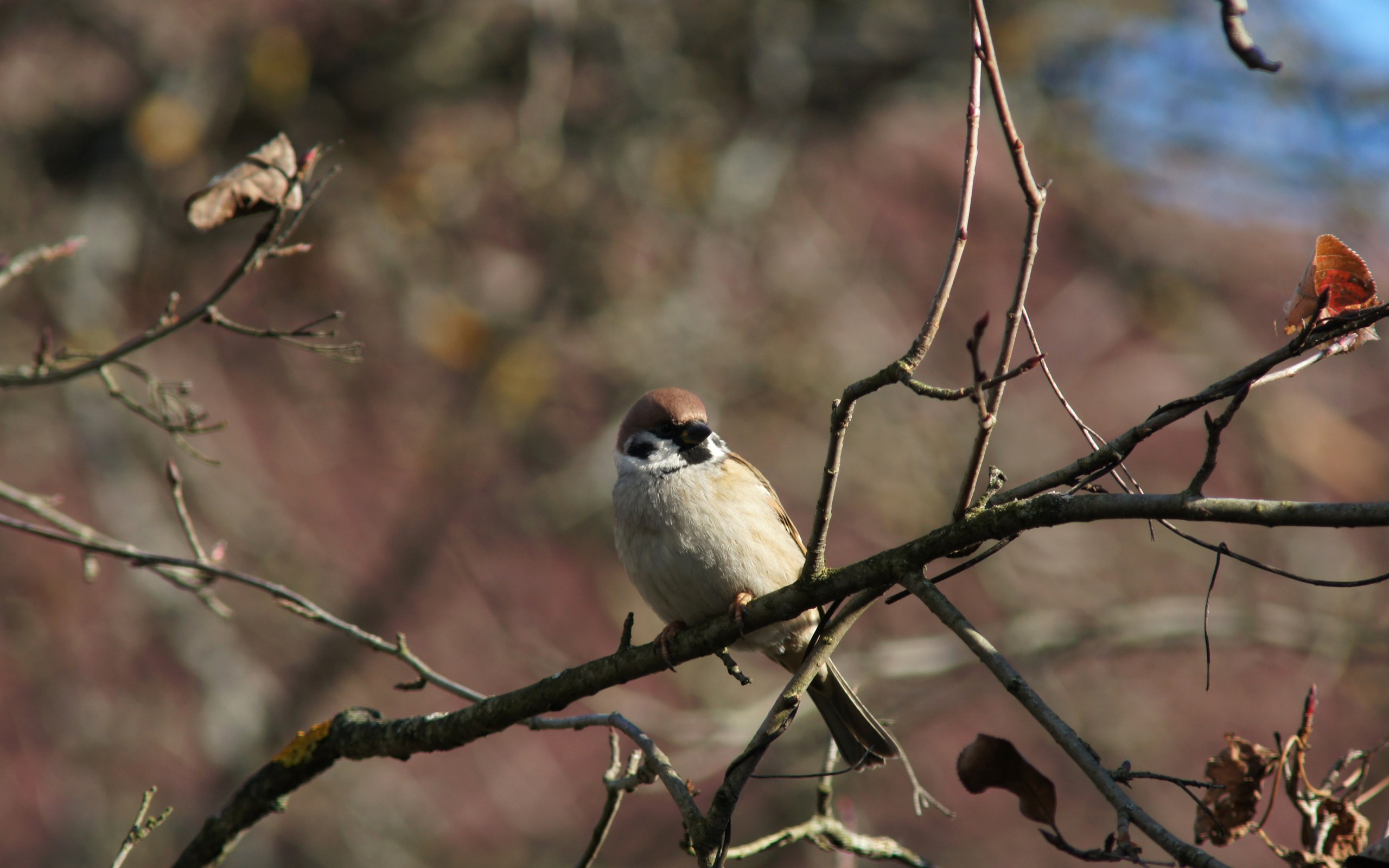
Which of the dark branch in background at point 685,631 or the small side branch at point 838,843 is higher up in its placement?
the dark branch in background at point 685,631

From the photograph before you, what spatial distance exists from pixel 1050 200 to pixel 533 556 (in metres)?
4.44

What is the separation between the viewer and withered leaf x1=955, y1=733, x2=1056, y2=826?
5.76ft

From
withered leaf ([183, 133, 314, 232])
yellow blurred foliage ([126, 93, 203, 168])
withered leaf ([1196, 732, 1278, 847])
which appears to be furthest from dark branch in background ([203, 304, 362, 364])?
yellow blurred foliage ([126, 93, 203, 168])

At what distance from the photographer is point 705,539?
9.09 feet

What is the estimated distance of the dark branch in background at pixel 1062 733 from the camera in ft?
3.95

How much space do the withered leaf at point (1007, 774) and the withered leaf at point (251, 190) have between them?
1.63 m

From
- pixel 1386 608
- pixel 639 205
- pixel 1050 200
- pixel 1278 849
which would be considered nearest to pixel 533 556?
pixel 639 205

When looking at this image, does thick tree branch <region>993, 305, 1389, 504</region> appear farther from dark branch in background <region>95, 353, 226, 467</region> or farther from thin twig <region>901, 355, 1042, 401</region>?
dark branch in background <region>95, 353, 226, 467</region>

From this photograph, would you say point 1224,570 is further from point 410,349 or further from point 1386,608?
point 410,349

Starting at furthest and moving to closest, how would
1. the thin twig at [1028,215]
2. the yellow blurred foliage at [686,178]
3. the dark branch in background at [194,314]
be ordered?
the yellow blurred foliage at [686,178], the dark branch in background at [194,314], the thin twig at [1028,215]

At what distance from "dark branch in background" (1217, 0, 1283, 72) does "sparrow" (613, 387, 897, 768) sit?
1.74 metres

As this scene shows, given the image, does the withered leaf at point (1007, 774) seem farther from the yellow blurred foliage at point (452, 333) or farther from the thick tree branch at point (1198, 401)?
the yellow blurred foliage at point (452, 333)

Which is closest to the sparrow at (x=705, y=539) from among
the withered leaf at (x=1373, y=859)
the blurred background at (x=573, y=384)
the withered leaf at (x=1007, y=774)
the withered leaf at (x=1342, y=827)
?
the withered leaf at (x=1007, y=774)

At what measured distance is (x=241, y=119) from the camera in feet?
20.2
